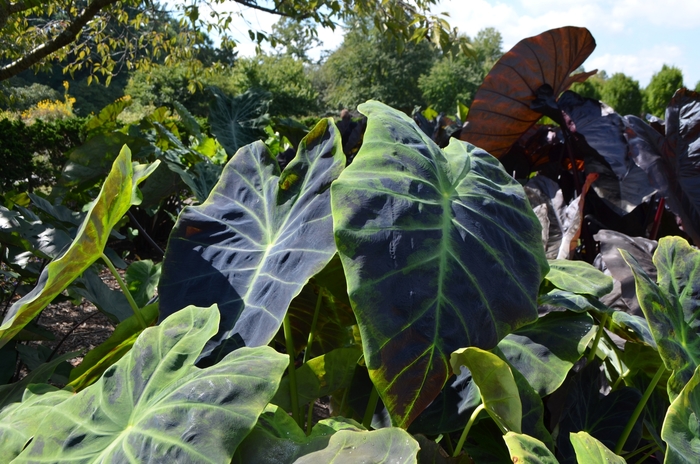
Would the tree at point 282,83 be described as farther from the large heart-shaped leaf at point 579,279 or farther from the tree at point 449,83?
the large heart-shaped leaf at point 579,279

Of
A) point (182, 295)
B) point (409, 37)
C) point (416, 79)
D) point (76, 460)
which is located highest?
point (416, 79)

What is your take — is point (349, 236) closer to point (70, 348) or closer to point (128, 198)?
point (128, 198)

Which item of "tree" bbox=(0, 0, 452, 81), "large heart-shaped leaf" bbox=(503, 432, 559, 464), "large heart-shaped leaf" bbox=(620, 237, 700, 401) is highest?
"tree" bbox=(0, 0, 452, 81)

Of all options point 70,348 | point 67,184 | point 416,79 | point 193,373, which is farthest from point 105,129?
point 416,79

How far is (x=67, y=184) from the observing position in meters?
2.53

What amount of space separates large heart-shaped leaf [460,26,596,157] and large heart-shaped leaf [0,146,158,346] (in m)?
1.28

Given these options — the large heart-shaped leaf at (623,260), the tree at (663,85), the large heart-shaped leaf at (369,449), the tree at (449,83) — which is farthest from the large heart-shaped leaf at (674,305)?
the tree at (449,83)

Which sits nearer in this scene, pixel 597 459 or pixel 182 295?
pixel 597 459

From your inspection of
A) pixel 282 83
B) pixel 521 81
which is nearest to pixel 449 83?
pixel 282 83

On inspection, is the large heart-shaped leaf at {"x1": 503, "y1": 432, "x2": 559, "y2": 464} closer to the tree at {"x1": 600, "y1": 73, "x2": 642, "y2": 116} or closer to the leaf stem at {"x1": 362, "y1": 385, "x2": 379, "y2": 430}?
the leaf stem at {"x1": 362, "y1": 385, "x2": 379, "y2": 430}

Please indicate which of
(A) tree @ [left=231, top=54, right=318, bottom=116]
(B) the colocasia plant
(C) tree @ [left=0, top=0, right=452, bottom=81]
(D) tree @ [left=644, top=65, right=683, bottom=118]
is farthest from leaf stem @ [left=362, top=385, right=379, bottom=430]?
(A) tree @ [left=231, top=54, right=318, bottom=116]

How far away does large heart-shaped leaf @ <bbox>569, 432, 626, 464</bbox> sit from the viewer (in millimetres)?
525

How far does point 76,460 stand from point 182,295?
0.32m

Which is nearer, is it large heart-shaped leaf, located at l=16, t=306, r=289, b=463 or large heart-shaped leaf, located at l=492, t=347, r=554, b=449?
large heart-shaped leaf, located at l=16, t=306, r=289, b=463
